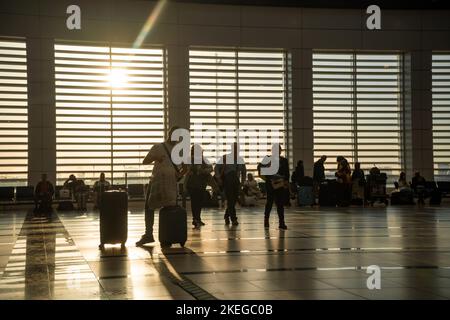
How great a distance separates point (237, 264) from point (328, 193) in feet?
49.5

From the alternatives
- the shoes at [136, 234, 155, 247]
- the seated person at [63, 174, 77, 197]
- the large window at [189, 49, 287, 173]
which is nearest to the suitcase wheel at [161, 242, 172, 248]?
the shoes at [136, 234, 155, 247]

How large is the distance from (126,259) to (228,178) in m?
5.82

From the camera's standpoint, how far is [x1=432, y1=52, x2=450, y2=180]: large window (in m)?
26.9

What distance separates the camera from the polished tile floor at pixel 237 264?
19.8 ft

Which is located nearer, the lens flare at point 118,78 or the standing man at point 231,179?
the standing man at point 231,179

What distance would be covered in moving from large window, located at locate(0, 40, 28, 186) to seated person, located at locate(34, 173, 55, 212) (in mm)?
1864

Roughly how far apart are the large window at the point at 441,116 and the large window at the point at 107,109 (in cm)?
1116

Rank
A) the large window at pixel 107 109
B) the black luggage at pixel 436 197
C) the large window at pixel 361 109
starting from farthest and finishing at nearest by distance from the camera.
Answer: the large window at pixel 361 109 < the large window at pixel 107 109 < the black luggage at pixel 436 197

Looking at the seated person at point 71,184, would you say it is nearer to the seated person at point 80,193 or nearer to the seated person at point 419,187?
the seated person at point 80,193

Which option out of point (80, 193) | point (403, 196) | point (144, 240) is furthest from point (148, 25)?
point (144, 240)

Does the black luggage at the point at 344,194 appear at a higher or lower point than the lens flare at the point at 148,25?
lower

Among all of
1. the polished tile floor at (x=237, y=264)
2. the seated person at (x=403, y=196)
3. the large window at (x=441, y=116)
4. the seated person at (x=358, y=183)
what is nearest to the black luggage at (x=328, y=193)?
the seated person at (x=358, y=183)

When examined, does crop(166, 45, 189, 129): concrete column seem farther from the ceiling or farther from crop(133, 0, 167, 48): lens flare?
the ceiling

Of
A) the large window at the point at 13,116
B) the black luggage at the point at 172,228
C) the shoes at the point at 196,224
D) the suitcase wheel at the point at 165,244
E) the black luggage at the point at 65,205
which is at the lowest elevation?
the black luggage at the point at 65,205
